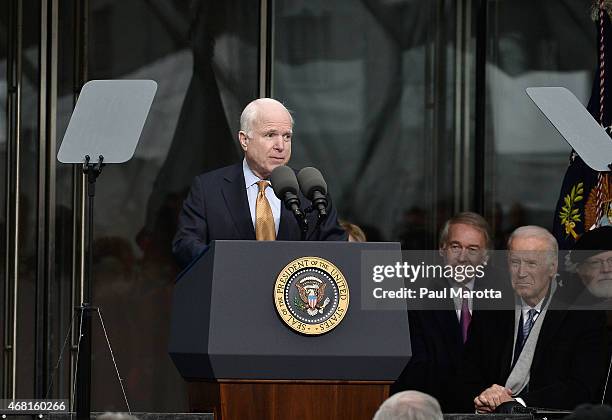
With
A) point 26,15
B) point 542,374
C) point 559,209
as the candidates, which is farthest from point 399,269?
point 26,15

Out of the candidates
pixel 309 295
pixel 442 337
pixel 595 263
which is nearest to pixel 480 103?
pixel 595 263

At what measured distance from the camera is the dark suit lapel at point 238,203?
17.6 ft

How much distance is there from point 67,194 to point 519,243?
3204 mm

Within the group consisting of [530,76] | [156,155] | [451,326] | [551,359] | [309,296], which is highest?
[530,76]

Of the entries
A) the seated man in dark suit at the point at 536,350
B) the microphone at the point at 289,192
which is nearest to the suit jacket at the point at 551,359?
the seated man in dark suit at the point at 536,350

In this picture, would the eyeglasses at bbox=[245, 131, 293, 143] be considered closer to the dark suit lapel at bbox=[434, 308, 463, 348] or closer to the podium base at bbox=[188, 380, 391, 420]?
the dark suit lapel at bbox=[434, 308, 463, 348]

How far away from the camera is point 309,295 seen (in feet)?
14.8

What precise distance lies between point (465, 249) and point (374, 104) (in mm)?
2401

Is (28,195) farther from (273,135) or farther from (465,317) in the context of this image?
(465,317)

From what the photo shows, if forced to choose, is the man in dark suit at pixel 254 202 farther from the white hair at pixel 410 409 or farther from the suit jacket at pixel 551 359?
the white hair at pixel 410 409

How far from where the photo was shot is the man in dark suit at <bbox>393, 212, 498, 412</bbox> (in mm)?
5312

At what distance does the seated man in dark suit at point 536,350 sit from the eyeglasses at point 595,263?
21cm

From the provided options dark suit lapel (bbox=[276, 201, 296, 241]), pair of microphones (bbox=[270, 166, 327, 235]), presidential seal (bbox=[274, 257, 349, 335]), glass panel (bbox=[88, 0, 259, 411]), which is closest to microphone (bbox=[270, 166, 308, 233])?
pair of microphones (bbox=[270, 166, 327, 235])

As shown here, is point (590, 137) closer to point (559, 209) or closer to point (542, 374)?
point (542, 374)
